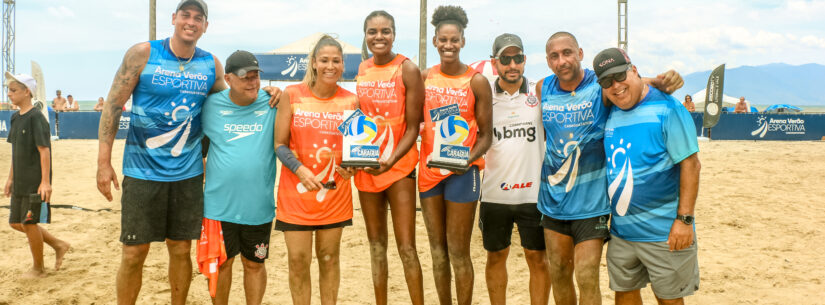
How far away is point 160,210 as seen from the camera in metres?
3.85

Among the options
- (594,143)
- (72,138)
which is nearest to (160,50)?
(594,143)

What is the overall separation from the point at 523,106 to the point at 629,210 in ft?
3.95

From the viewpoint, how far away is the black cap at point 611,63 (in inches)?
124

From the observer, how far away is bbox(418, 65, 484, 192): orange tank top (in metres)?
3.79

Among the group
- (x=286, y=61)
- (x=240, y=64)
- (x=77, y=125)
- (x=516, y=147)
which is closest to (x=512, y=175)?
(x=516, y=147)

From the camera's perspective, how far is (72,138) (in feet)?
64.6

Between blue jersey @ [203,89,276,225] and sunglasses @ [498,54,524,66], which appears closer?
blue jersey @ [203,89,276,225]

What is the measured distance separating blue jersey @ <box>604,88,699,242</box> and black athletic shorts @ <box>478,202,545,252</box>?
0.94 m

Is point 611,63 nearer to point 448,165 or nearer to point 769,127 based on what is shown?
point 448,165

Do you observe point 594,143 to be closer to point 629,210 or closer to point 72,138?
point 629,210

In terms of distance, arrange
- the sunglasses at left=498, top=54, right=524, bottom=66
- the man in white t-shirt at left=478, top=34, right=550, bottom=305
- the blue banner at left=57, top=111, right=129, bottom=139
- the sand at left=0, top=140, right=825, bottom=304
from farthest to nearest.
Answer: the blue banner at left=57, top=111, right=129, bottom=139 < the sand at left=0, top=140, right=825, bottom=304 < the man in white t-shirt at left=478, top=34, right=550, bottom=305 < the sunglasses at left=498, top=54, right=524, bottom=66

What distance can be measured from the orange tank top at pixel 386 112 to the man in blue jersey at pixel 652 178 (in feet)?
4.47

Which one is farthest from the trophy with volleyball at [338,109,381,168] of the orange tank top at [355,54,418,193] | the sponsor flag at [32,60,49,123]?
the sponsor flag at [32,60,49,123]

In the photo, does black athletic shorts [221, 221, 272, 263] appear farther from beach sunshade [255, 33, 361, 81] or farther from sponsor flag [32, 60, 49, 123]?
beach sunshade [255, 33, 361, 81]
